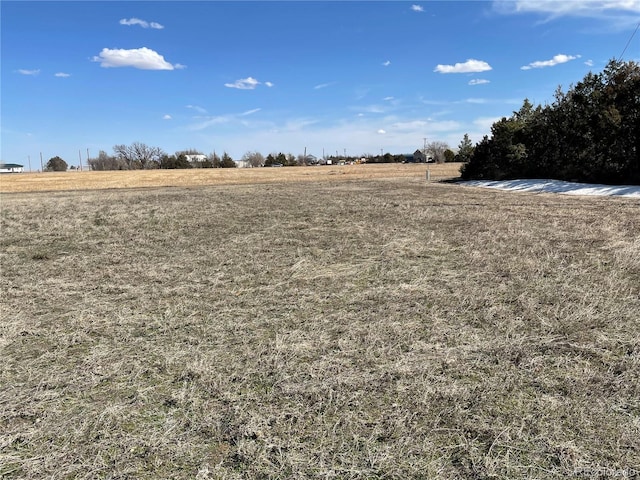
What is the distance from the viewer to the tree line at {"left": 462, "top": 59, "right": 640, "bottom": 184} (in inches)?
595

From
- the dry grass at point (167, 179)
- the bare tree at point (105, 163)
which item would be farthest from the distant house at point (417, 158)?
the bare tree at point (105, 163)

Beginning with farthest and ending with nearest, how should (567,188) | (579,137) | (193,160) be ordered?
(193,160) < (579,137) < (567,188)

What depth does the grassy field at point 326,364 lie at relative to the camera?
5.62 feet

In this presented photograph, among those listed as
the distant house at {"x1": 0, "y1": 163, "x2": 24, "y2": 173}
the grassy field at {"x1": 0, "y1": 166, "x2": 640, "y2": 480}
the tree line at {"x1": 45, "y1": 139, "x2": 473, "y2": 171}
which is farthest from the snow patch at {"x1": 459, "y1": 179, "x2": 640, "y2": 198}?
the distant house at {"x1": 0, "y1": 163, "x2": 24, "y2": 173}

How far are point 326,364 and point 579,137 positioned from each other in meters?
18.5

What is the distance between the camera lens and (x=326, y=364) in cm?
250

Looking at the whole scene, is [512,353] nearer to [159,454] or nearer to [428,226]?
[159,454]

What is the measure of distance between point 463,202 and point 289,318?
31.2 feet

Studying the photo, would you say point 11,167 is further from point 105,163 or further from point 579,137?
point 579,137

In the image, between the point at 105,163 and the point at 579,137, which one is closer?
the point at 579,137

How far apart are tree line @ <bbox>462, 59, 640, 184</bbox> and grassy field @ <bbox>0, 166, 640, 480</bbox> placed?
507 inches

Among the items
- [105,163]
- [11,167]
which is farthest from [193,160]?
[11,167]

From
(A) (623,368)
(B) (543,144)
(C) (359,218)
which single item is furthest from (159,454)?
(B) (543,144)

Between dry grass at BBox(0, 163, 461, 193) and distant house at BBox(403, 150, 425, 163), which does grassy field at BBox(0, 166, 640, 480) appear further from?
distant house at BBox(403, 150, 425, 163)
